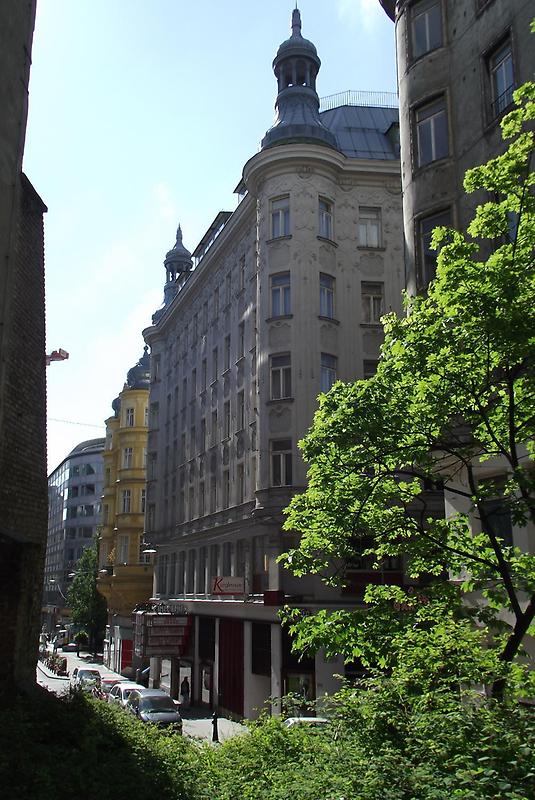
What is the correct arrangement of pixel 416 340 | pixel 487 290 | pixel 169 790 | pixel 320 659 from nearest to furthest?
pixel 169 790, pixel 487 290, pixel 416 340, pixel 320 659

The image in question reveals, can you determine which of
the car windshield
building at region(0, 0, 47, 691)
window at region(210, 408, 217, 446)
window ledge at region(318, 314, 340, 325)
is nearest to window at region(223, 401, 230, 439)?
window at region(210, 408, 217, 446)

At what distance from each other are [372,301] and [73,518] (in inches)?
4168

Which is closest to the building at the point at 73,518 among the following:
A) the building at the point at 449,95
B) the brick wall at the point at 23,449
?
the building at the point at 449,95

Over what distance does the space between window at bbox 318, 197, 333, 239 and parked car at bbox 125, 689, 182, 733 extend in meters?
20.0

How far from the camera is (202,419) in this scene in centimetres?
4334

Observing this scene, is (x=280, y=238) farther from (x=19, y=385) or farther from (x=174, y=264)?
(x=174, y=264)

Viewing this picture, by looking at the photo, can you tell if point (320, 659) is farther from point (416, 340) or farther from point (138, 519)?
point (138, 519)

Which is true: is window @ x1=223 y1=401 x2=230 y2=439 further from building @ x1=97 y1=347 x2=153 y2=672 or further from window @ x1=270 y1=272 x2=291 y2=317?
building @ x1=97 y1=347 x2=153 y2=672

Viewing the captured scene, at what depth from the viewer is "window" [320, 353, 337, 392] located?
1248 inches

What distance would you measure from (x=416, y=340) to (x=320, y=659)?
1983 cm

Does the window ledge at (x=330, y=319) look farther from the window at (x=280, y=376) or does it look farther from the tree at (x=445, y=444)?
the tree at (x=445, y=444)

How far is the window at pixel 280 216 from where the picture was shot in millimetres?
33438

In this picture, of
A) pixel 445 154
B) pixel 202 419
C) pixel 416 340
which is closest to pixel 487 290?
pixel 416 340

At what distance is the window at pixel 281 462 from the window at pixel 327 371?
113 inches
